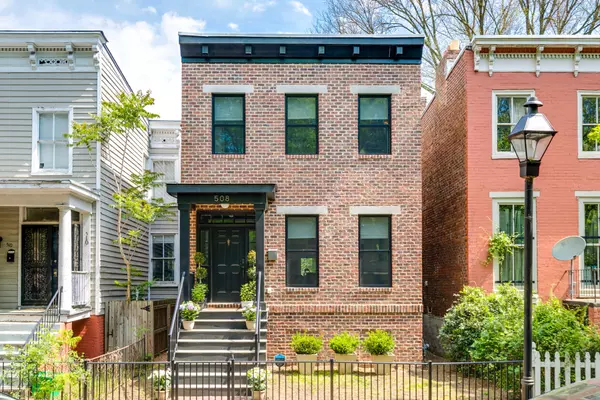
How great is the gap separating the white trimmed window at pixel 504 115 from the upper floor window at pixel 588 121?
4.85 ft

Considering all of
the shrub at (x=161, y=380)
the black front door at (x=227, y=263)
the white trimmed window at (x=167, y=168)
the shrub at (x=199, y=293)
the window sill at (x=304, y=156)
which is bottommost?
the shrub at (x=161, y=380)

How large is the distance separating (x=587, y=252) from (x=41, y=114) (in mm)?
15124

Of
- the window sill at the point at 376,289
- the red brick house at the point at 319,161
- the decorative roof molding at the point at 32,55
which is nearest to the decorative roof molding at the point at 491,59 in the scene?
the red brick house at the point at 319,161

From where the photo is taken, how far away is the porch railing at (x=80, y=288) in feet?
51.7

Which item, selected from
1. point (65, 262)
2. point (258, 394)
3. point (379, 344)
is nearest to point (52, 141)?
point (65, 262)

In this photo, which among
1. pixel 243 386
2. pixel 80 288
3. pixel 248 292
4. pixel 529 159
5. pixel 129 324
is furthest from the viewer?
pixel 129 324

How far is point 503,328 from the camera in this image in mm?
13766

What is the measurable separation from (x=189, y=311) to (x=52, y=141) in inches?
251

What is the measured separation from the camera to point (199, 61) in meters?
16.5

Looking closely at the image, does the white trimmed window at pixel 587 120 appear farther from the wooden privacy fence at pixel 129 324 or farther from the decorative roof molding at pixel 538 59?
the wooden privacy fence at pixel 129 324

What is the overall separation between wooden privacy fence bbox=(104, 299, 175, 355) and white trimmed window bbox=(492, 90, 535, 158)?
33.3 ft

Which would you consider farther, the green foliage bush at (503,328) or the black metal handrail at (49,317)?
the black metal handrail at (49,317)

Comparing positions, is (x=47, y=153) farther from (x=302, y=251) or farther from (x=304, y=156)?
(x=302, y=251)

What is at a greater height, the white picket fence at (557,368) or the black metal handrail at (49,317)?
the black metal handrail at (49,317)
